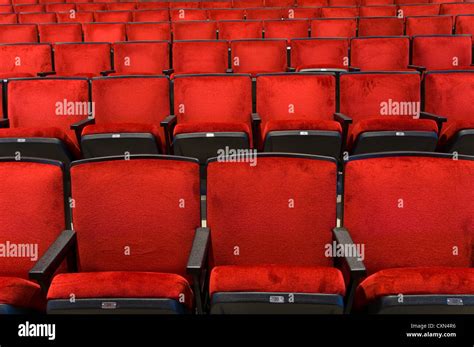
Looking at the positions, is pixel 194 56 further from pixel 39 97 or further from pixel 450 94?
pixel 450 94

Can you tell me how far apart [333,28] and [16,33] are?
0.65 m

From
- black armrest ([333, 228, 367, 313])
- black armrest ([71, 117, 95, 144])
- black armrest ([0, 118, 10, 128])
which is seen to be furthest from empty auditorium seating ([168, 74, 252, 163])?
black armrest ([333, 228, 367, 313])

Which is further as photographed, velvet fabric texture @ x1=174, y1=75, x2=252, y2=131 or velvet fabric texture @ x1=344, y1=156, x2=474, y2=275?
velvet fabric texture @ x1=174, y1=75, x2=252, y2=131

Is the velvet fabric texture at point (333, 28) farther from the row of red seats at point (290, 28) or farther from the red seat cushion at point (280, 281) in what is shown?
the red seat cushion at point (280, 281)

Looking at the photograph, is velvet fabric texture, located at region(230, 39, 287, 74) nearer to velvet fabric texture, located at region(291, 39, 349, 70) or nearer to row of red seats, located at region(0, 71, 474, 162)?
velvet fabric texture, located at region(291, 39, 349, 70)

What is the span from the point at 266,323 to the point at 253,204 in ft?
0.38

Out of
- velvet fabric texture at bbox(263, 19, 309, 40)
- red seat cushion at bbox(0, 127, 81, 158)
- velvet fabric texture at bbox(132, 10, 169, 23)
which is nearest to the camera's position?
red seat cushion at bbox(0, 127, 81, 158)

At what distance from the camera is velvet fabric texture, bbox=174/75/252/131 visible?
60 centimetres

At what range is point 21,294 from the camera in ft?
0.97

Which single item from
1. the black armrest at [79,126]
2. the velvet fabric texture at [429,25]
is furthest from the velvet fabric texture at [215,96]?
the velvet fabric texture at [429,25]

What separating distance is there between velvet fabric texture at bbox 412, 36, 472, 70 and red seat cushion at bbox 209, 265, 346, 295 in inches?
26.5

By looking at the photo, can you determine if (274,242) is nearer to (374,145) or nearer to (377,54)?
(374,145)

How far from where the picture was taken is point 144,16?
45.6 inches

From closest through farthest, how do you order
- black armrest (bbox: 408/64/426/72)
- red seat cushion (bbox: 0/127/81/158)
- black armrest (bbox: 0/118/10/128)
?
red seat cushion (bbox: 0/127/81/158), black armrest (bbox: 0/118/10/128), black armrest (bbox: 408/64/426/72)
